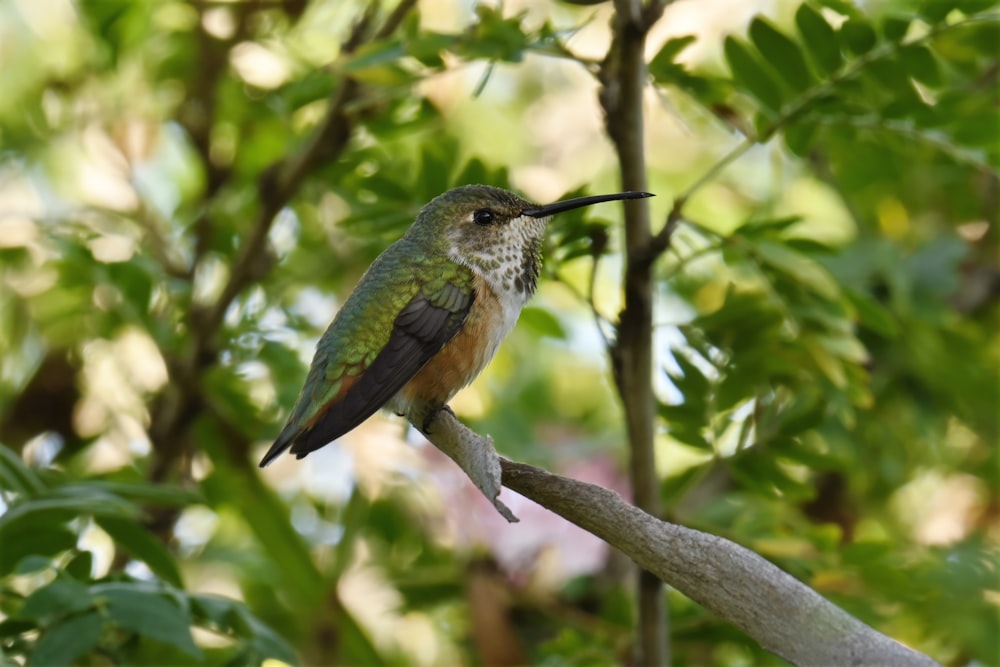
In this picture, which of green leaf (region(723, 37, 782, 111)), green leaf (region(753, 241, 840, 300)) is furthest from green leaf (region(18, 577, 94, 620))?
green leaf (region(723, 37, 782, 111))

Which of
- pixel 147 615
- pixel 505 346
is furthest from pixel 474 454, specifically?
pixel 505 346

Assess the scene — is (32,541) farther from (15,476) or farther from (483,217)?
(483,217)

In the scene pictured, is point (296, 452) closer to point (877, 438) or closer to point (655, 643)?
point (655, 643)

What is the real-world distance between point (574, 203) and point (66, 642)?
1.14 m

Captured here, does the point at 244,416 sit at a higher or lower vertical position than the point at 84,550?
higher

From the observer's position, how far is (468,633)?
3707 millimetres

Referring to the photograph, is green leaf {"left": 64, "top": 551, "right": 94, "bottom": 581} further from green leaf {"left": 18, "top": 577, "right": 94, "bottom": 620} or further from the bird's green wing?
the bird's green wing

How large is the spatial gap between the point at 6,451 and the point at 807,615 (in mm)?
1568

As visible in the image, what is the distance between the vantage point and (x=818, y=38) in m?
2.50

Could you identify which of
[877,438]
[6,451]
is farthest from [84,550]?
[877,438]

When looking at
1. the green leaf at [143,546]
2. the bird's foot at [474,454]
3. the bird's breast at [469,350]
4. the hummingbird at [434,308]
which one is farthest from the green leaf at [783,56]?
the green leaf at [143,546]

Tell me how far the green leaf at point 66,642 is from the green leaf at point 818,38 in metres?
1.67

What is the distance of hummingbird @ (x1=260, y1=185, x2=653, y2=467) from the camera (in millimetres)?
2309

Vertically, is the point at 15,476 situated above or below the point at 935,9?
below
